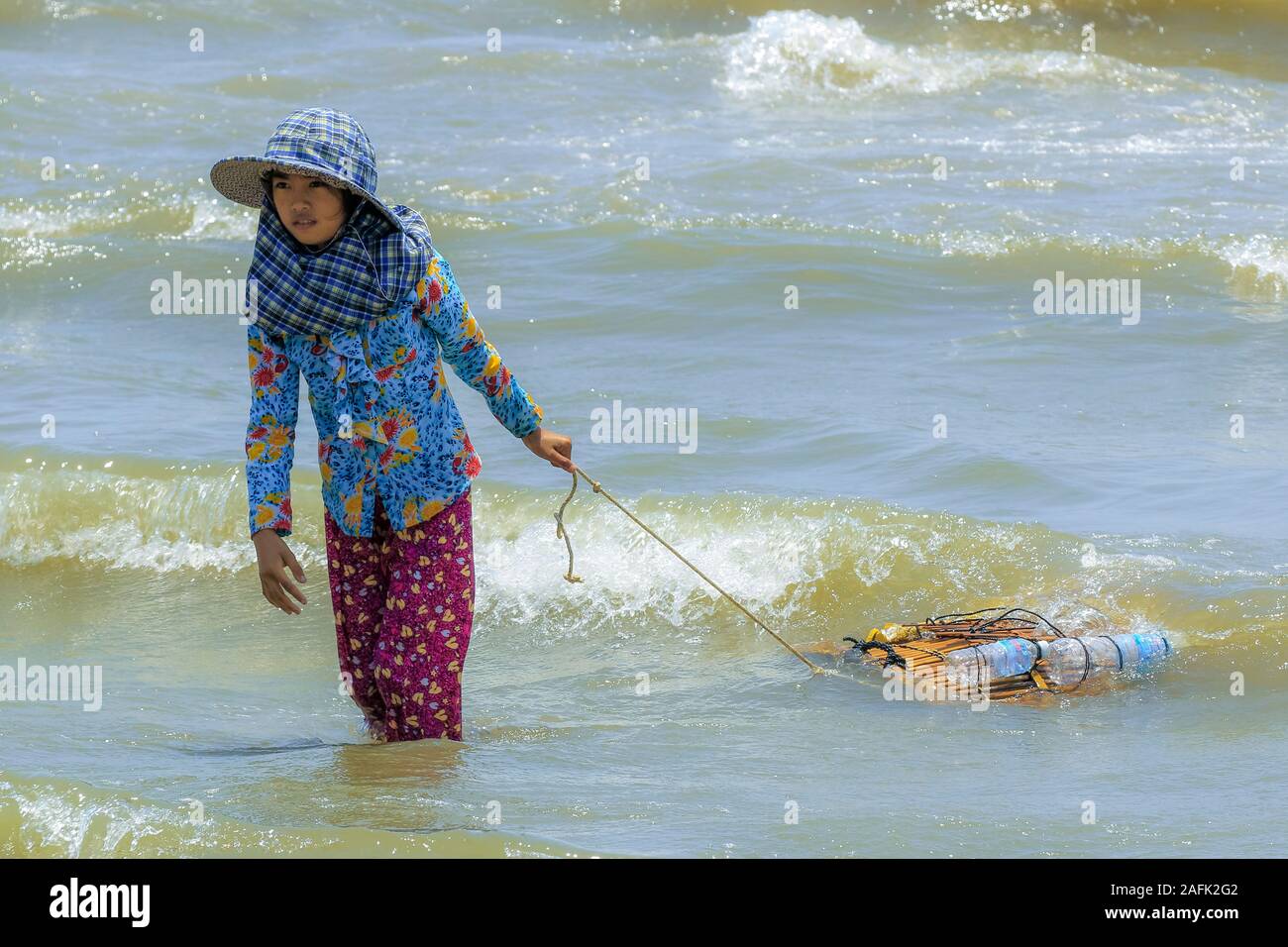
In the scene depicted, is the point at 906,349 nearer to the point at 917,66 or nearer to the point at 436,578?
the point at 436,578

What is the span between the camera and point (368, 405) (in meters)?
3.99

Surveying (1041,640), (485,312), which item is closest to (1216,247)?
(485,312)

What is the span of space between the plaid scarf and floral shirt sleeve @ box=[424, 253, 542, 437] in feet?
0.47

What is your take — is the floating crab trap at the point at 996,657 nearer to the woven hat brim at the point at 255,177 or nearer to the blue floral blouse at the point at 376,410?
the blue floral blouse at the point at 376,410

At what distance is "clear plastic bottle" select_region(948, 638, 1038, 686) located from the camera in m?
5.42

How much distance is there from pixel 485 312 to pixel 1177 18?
41.2 feet

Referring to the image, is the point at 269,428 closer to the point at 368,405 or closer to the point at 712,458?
the point at 368,405

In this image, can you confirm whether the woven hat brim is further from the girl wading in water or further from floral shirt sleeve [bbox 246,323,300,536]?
floral shirt sleeve [bbox 246,323,300,536]

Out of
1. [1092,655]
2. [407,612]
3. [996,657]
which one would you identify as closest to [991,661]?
[996,657]

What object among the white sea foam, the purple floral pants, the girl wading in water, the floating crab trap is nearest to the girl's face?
the girl wading in water

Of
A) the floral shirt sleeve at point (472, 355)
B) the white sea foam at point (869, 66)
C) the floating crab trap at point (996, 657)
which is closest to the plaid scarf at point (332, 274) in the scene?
the floral shirt sleeve at point (472, 355)

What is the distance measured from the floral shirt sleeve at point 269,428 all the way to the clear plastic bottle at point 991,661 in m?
2.45

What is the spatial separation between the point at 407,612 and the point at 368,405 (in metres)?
0.57

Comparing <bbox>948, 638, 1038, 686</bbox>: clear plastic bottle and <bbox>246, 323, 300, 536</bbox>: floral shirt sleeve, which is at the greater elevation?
<bbox>246, 323, 300, 536</bbox>: floral shirt sleeve
